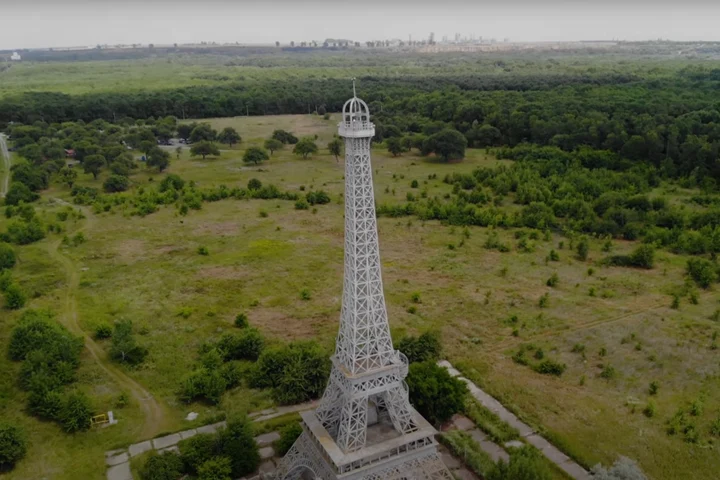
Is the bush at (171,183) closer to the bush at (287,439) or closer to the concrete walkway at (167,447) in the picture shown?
the concrete walkway at (167,447)

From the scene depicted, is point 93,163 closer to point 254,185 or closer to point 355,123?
point 254,185

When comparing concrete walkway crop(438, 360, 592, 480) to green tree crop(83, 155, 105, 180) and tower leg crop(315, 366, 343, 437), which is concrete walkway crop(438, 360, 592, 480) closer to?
tower leg crop(315, 366, 343, 437)

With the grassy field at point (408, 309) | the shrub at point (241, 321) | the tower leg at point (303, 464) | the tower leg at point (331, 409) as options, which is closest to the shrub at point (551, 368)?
the grassy field at point (408, 309)

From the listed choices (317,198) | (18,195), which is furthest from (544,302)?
(18,195)

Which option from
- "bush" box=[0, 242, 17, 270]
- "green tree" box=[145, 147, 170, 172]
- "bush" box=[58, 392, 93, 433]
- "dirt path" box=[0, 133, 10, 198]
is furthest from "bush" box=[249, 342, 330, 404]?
"green tree" box=[145, 147, 170, 172]

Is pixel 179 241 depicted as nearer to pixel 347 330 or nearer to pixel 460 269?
pixel 460 269

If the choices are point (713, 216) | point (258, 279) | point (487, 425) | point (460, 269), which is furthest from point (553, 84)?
point (487, 425)
